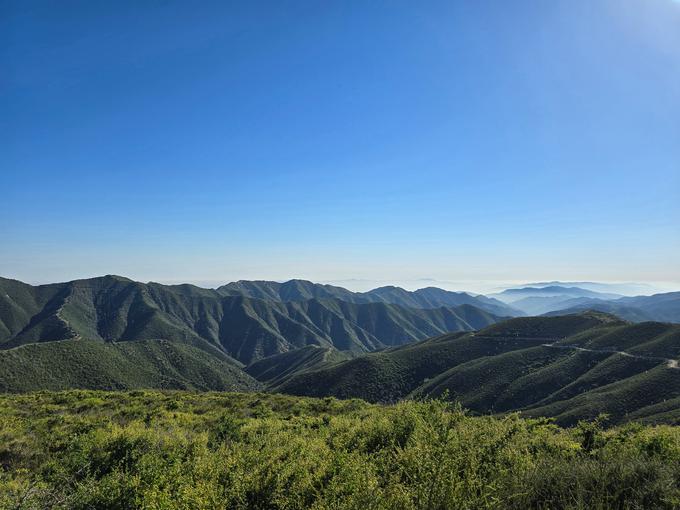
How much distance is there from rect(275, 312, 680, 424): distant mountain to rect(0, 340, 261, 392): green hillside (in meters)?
52.3

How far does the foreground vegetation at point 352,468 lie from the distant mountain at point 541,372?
4408cm

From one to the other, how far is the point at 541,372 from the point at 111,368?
421ft

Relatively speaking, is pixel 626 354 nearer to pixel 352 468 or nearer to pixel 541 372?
pixel 541 372

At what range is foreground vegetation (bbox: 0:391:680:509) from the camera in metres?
7.60

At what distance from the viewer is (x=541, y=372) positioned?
80812 mm

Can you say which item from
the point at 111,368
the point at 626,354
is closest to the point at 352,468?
the point at 626,354

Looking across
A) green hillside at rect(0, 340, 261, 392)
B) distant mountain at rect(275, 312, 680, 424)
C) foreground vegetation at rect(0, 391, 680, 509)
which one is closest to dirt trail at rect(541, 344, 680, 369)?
distant mountain at rect(275, 312, 680, 424)

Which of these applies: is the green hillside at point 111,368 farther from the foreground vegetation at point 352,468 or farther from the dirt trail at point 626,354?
the dirt trail at point 626,354

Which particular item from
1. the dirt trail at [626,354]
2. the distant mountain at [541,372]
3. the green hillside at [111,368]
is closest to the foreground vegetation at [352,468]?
the distant mountain at [541,372]

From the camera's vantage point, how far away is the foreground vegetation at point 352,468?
7602mm

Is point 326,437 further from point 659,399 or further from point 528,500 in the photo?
point 659,399

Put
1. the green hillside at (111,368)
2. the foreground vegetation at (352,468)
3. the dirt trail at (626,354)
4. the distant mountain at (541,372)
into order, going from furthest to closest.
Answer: the green hillside at (111,368) < the dirt trail at (626,354) < the distant mountain at (541,372) < the foreground vegetation at (352,468)

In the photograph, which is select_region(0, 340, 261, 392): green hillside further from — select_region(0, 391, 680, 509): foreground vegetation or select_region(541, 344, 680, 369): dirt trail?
select_region(541, 344, 680, 369): dirt trail

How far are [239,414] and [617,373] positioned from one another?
78.0 m
